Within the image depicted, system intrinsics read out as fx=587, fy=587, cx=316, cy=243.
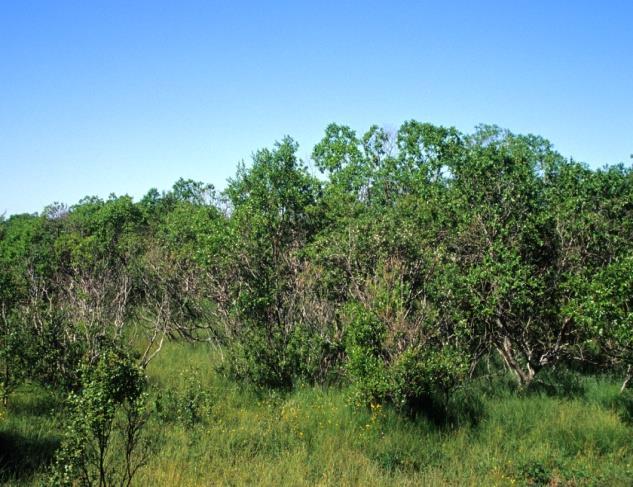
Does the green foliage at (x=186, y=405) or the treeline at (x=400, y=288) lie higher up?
the treeline at (x=400, y=288)

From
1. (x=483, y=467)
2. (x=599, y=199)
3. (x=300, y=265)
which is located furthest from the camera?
(x=300, y=265)

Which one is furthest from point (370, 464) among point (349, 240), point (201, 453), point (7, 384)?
point (7, 384)

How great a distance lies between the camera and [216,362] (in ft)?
46.8

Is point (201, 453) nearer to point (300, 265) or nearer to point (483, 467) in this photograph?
point (483, 467)

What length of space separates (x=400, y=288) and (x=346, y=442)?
310 cm

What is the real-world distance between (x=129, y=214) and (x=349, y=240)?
17.8m

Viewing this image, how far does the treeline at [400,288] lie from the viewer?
435 inches

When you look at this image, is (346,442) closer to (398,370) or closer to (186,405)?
(398,370)

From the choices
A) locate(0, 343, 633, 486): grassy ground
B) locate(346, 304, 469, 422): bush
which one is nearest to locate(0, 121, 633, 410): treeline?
locate(346, 304, 469, 422): bush

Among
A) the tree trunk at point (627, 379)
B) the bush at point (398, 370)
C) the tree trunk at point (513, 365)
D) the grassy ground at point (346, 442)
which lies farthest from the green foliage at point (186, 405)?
the tree trunk at point (627, 379)

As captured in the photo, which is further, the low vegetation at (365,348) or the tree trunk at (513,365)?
the tree trunk at (513,365)

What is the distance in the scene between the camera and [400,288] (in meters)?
11.3

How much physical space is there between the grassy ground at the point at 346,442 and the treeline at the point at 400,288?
0.80 metres

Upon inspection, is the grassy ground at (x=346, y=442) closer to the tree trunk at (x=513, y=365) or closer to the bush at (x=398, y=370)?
the bush at (x=398, y=370)
